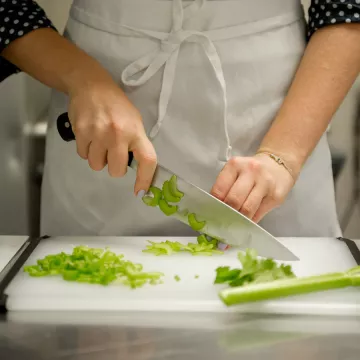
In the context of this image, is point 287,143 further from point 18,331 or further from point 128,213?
point 18,331

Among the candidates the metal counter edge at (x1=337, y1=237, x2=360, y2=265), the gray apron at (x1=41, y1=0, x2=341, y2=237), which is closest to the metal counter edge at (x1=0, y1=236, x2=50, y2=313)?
the gray apron at (x1=41, y1=0, x2=341, y2=237)

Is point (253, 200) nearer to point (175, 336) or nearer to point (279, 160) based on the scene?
point (279, 160)

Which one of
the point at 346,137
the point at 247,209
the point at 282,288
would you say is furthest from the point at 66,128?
the point at 346,137

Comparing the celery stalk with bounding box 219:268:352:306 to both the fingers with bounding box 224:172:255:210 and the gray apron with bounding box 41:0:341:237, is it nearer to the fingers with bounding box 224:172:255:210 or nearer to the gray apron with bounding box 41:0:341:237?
the fingers with bounding box 224:172:255:210

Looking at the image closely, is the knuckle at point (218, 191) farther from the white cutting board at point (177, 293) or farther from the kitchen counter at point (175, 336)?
the kitchen counter at point (175, 336)

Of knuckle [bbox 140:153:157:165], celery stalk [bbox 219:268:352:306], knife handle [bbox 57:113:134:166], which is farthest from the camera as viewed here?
knife handle [bbox 57:113:134:166]

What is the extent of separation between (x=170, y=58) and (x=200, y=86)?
0.06 m

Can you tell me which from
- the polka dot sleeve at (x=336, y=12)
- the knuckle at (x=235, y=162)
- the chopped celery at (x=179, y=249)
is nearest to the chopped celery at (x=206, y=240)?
Result: the chopped celery at (x=179, y=249)

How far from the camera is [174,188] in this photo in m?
0.96

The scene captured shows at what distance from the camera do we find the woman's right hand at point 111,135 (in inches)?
37.1

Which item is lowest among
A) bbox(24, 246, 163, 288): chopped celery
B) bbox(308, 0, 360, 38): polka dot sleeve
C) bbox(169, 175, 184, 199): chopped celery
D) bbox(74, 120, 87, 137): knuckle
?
bbox(24, 246, 163, 288): chopped celery

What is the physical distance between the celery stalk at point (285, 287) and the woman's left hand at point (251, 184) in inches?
7.3

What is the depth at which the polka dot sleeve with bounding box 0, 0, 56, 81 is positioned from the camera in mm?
1075

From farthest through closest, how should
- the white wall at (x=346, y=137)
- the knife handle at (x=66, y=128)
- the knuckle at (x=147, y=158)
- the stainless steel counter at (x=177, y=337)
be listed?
the white wall at (x=346, y=137)
the knife handle at (x=66, y=128)
the knuckle at (x=147, y=158)
the stainless steel counter at (x=177, y=337)
